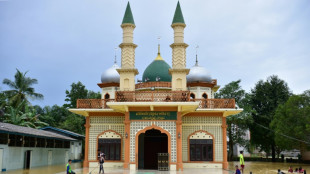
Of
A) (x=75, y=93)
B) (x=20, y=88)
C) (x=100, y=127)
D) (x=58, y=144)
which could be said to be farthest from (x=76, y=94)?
(x=100, y=127)

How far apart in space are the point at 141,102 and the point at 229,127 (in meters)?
19.5

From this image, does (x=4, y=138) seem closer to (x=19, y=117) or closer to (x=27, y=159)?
(x=27, y=159)

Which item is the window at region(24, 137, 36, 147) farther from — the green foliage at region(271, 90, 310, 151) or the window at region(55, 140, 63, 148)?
the green foliage at region(271, 90, 310, 151)

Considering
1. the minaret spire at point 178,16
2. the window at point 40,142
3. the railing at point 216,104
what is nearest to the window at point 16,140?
the window at point 40,142

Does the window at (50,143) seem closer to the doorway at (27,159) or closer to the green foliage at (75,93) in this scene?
the doorway at (27,159)

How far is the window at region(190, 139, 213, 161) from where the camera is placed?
2136 centimetres

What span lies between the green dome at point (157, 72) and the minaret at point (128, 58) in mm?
3601

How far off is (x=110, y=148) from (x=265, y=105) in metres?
22.3

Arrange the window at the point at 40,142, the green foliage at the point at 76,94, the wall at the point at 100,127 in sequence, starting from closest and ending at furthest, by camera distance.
A: the wall at the point at 100,127
the window at the point at 40,142
the green foliage at the point at 76,94

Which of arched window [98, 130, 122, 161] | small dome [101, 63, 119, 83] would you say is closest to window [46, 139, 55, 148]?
arched window [98, 130, 122, 161]

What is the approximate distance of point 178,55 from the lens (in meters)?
21.1

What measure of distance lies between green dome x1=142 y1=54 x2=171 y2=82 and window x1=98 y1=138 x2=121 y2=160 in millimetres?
5969

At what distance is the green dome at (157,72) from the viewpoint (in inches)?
979

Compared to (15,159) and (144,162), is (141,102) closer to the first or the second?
(144,162)
